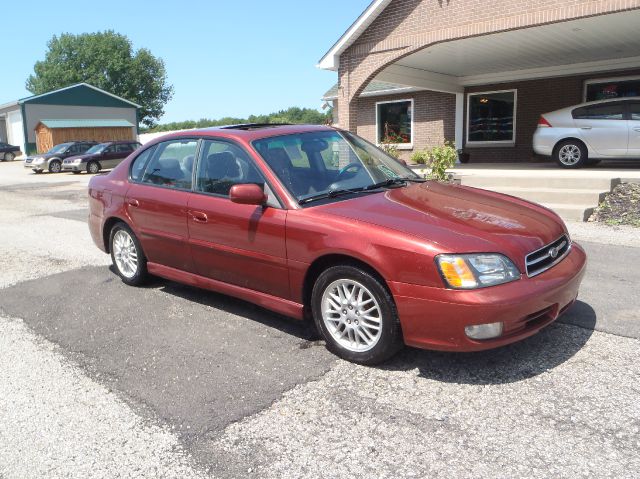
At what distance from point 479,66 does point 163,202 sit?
12.7 m

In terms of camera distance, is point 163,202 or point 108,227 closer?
point 163,202

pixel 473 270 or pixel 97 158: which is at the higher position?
pixel 97 158

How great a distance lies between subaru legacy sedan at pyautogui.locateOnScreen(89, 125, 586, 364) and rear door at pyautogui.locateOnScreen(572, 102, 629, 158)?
870 cm

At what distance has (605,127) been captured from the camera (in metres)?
11.7

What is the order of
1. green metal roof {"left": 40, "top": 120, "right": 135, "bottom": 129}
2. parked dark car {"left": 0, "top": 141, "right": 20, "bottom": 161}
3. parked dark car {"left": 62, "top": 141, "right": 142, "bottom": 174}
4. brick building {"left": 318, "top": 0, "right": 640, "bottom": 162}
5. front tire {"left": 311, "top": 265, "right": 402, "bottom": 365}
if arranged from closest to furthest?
front tire {"left": 311, "top": 265, "right": 402, "bottom": 365}, brick building {"left": 318, "top": 0, "right": 640, "bottom": 162}, parked dark car {"left": 62, "top": 141, "right": 142, "bottom": 174}, green metal roof {"left": 40, "top": 120, "right": 135, "bottom": 129}, parked dark car {"left": 0, "top": 141, "right": 20, "bottom": 161}

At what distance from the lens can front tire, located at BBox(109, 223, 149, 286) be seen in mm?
5488

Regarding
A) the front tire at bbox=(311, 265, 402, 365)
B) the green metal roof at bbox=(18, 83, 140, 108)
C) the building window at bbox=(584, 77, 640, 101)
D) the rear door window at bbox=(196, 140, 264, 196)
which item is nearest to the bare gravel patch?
the front tire at bbox=(311, 265, 402, 365)

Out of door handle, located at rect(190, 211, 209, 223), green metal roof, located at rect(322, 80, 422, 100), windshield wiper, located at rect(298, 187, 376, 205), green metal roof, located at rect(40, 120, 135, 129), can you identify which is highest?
green metal roof, located at rect(40, 120, 135, 129)

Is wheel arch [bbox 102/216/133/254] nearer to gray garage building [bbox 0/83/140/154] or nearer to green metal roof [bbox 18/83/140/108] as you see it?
gray garage building [bbox 0/83/140/154]

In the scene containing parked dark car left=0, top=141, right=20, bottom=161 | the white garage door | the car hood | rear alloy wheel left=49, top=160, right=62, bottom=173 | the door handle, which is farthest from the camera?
the white garage door

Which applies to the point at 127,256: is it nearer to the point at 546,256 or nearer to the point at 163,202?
the point at 163,202

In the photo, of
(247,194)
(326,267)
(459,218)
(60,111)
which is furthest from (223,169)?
(60,111)

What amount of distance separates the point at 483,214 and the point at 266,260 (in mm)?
1622

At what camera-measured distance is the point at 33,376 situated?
3756mm
